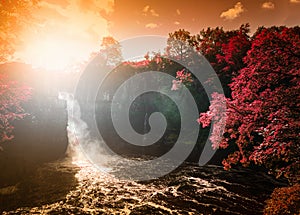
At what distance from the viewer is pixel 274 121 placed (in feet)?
27.0

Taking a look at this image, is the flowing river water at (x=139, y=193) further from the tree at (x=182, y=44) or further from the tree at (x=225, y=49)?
the tree at (x=182, y=44)

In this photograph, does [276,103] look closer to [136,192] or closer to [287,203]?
[287,203]

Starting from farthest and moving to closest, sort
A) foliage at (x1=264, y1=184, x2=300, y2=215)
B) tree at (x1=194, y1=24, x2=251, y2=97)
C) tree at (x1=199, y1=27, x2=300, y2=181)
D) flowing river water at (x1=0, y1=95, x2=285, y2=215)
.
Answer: tree at (x1=194, y1=24, x2=251, y2=97)
flowing river water at (x1=0, y1=95, x2=285, y2=215)
foliage at (x1=264, y1=184, x2=300, y2=215)
tree at (x1=199, y1=27, x2=300, y2=181)

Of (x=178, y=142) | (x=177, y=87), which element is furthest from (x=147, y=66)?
(x=178, y=142)

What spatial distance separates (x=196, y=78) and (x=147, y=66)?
14.5 metres

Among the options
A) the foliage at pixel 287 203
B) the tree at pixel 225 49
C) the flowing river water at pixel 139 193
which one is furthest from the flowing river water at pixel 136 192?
the tree at pixel 225 49

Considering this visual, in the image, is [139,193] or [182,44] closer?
[139,193]

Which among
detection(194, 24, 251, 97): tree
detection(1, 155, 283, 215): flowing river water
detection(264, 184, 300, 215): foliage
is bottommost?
detection(1, 155, 283, 215): flowing river water

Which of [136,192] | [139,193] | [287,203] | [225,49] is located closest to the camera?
[287,203]

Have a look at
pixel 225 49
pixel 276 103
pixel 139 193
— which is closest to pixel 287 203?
pixel 276 103

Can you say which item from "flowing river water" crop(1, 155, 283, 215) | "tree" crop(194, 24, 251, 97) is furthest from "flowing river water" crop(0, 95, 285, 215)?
"tree" crop(194, 24, 251, 97)

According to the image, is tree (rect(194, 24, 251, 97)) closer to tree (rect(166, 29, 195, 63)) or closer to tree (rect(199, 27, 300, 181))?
tree (rect(166, 29, 195, 63))

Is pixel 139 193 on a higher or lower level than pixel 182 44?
lower

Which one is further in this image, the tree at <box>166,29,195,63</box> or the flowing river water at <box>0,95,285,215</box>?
the tree at <box>166,29,195,63</box>
